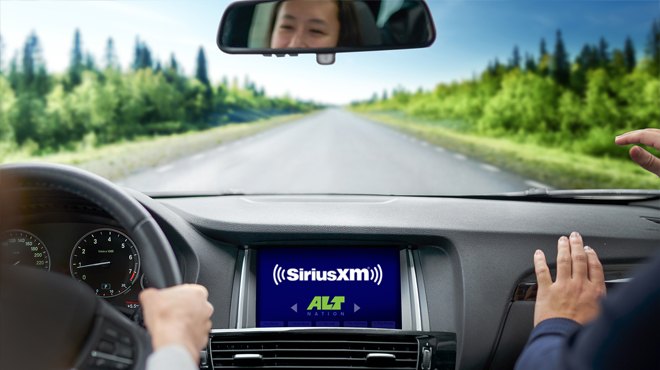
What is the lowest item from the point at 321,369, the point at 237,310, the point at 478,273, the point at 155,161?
the point at 155,161

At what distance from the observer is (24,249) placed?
326cm

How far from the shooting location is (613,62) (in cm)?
2873

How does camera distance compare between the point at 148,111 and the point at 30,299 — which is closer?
the point at 30,299

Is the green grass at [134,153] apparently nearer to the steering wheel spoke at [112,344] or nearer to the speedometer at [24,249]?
the speedometer at [24,249]

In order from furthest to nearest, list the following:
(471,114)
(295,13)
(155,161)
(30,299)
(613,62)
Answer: (471,114) → (613,62) → (155,161) → (295,13) → (30,299)

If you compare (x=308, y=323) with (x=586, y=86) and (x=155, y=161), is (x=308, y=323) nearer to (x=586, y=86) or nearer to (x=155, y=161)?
(x=155, y=161)

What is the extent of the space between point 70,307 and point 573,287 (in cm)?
162

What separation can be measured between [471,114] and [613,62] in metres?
11.9

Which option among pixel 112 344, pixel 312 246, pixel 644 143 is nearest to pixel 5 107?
pixel 312 246

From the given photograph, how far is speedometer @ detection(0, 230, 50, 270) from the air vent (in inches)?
35.9

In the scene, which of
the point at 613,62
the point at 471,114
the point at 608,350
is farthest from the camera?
the point at 471,114

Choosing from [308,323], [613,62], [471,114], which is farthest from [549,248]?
[471,114]

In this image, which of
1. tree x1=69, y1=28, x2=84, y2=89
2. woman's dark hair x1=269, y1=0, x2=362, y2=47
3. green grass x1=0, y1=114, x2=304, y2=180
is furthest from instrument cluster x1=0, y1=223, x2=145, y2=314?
tree x1=69, y1=28, x2=84, y2=89

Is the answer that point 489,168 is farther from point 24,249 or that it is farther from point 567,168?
point 24,249
